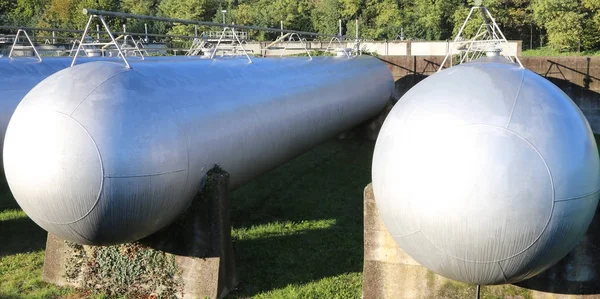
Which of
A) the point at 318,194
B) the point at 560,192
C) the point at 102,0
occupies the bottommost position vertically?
the point at 318,194

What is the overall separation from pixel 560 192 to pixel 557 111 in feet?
2.89

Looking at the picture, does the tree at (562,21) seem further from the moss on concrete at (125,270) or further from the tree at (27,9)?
the tree at (27,9)

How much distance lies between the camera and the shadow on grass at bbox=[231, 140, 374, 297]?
9.59 meters

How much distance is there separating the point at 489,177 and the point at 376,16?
217 feet

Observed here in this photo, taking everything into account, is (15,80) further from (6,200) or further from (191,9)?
(191,9)

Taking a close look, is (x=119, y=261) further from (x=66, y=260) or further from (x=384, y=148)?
(x=384, y=148)

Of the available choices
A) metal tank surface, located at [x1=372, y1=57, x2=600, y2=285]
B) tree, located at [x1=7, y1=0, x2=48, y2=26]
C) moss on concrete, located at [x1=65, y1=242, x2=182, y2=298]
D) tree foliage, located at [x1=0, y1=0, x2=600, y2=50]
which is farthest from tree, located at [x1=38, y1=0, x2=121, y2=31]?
metal tank surface, located at [x1=372, y1=57, x2=600, y2=285]

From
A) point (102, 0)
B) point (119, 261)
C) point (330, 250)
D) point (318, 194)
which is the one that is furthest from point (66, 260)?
point (102, 0)

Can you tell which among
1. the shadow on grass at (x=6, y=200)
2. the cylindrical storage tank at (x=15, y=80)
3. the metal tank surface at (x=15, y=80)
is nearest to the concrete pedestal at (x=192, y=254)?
the metal tank surface at (x=15, y=80)

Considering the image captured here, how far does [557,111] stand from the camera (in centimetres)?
599

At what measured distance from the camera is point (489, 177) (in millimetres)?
5523

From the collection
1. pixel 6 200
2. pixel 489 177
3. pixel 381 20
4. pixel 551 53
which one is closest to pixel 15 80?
pixel 6 200

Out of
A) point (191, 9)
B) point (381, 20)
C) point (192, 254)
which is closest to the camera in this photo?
point (192, 254)

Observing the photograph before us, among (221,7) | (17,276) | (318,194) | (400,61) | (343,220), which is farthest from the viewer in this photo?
(221,7)
